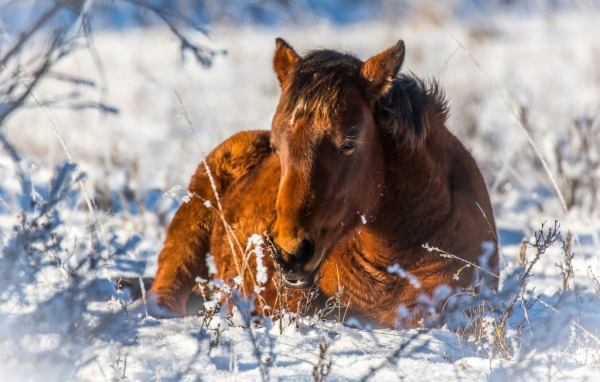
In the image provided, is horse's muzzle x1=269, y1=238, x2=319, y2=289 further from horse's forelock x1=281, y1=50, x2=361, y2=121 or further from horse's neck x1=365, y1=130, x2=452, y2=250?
horse's neck x1=365, y1=130, x2=452, y2=250

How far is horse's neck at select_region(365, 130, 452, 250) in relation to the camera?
369cm

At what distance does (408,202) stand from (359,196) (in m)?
0.42

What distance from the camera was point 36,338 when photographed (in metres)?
2.50

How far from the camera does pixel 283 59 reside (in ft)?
12.7

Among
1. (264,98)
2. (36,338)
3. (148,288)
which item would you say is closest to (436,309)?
(36,338)

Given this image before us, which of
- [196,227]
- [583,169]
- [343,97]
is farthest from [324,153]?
[583,169]

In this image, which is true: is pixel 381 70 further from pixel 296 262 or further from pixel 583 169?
pixel 583 169

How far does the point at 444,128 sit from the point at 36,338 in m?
2.61

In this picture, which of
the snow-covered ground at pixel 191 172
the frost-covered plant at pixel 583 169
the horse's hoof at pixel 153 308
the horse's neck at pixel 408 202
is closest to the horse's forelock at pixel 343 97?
the horse's neck at pixel 408 202

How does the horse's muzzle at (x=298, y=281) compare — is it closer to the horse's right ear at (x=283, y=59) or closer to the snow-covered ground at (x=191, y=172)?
the snow-covered ground at (x=191, y=172)

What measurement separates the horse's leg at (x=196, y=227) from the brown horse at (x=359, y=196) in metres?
0.02

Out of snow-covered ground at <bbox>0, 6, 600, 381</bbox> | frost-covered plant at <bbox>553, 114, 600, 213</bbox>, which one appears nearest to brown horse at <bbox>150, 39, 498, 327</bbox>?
snow-covered ground at <bbox>0, 6, 600, 381</bbox>

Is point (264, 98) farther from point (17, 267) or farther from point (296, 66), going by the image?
point (17, 267)

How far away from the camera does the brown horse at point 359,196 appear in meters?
3.13
